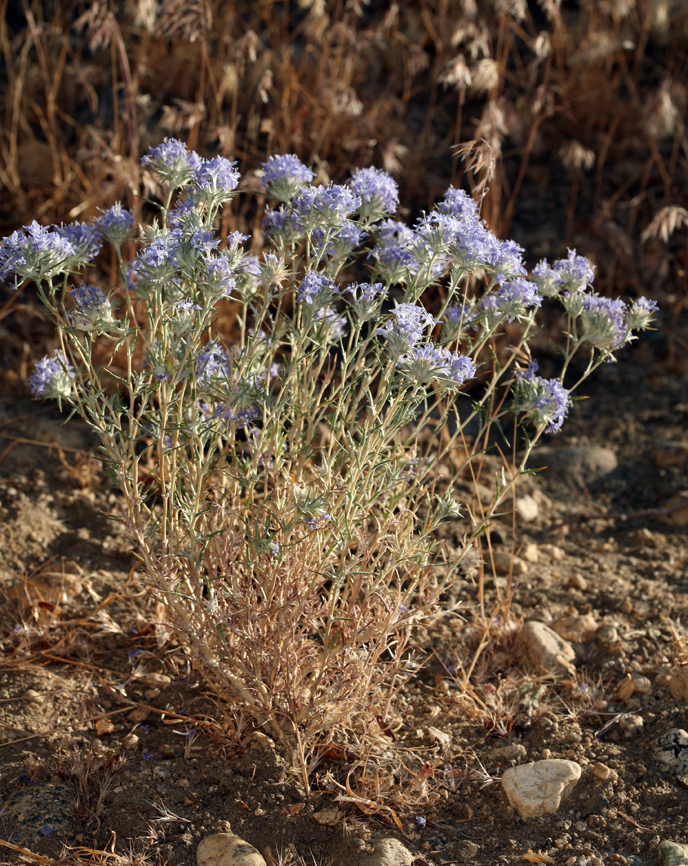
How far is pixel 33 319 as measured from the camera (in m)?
4.59

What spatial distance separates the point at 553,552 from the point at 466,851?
5.25 ft

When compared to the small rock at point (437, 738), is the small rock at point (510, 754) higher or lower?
higher

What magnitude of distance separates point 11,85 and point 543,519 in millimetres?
4345

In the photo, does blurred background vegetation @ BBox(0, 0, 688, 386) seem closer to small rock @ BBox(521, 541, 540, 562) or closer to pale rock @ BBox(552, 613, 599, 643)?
small rock @ BBox(521, 541, 540, 562)

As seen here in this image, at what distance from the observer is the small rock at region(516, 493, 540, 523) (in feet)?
12.2

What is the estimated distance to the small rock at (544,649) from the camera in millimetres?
2771

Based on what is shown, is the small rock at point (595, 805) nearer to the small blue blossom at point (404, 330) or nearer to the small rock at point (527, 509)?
the small blue blossom at point (404, 330)

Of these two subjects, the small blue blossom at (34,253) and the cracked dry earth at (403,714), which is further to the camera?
the cracked dry earth at (403,714)

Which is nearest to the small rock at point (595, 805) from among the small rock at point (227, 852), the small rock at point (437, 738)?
the small rock at point (437, 738)

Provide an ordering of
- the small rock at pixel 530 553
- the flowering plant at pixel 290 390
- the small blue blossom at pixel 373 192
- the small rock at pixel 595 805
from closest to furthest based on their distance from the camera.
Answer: the flowering plant at pixel 290 390
the small blue blossom at pixel 373 192
the small rock at pixel 595 805
the small rock at pixel 530 553

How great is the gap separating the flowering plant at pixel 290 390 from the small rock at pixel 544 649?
1.90ft

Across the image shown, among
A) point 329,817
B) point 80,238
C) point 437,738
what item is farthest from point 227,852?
point 80,238

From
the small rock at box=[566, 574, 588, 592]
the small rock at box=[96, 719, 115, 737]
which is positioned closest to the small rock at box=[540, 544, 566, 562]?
the small rock at box=[566, 574, 588, 592]

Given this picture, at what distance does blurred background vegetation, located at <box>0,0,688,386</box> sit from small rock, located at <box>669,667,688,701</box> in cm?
262
